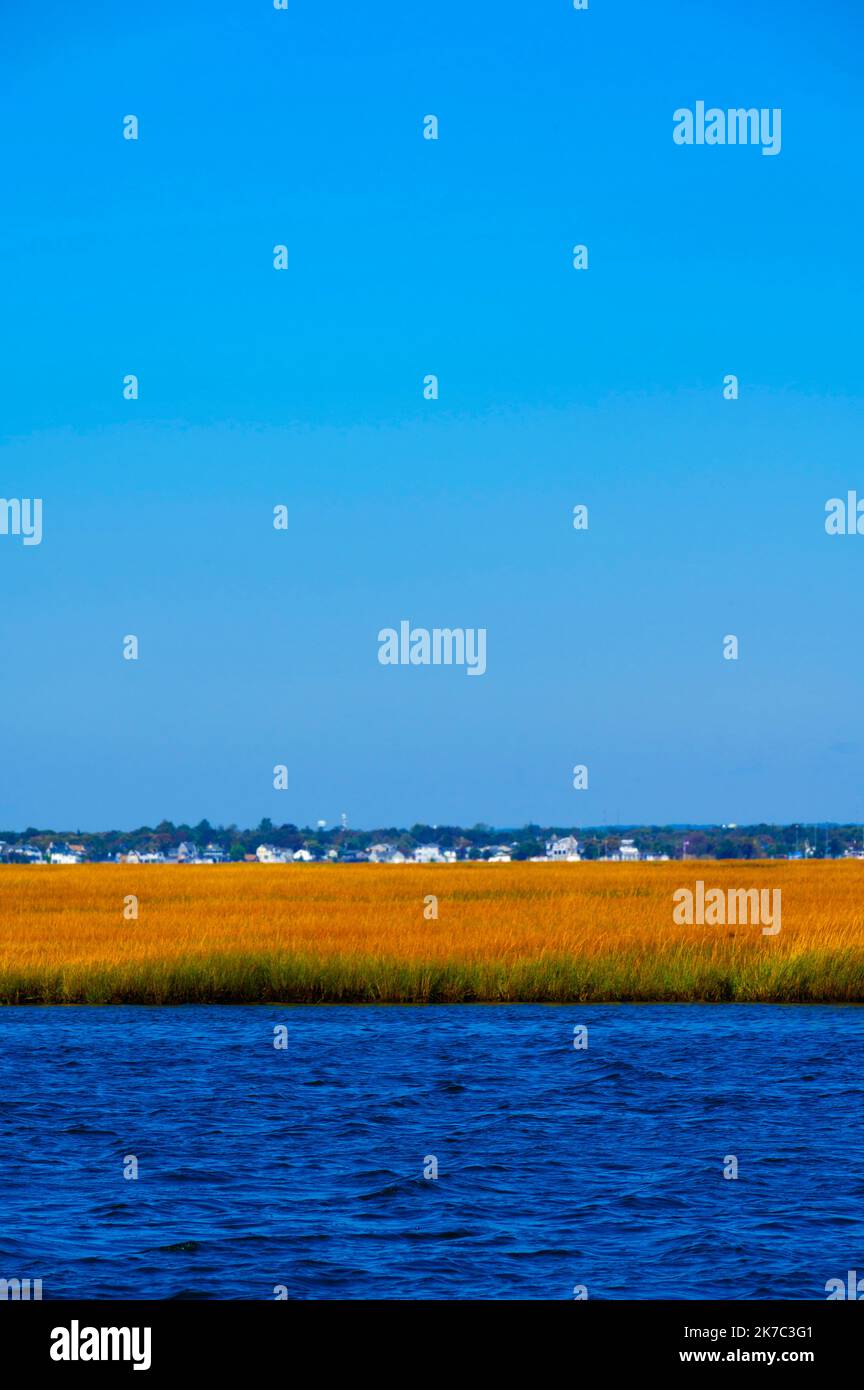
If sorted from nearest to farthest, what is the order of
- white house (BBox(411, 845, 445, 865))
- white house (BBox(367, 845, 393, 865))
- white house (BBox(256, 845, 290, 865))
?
white house (BBox(411, 845, 445, 865)) → white house (BBox(256, 845, 290, 865)) → white house (BBox(367, 845, 393, 865))

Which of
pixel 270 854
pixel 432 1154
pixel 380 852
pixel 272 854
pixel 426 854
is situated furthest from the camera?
pixel 380 852

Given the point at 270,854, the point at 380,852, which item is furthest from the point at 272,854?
the point at 380,852

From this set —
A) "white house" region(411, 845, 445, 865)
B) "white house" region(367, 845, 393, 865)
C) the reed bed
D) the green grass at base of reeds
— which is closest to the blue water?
the green grass at base of reeds

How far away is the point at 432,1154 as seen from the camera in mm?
19312

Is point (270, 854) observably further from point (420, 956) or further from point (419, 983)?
point (419, 983)

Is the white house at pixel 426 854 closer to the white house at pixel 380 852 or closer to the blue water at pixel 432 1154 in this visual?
the white house at pixel 380 852

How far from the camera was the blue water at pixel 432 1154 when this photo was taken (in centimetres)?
1454

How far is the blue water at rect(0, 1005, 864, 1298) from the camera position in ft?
47.7

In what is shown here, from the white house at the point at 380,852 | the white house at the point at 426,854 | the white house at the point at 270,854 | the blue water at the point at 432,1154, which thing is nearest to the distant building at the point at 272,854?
the white house at the point at 270,854

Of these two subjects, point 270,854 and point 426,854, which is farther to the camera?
point 270,854

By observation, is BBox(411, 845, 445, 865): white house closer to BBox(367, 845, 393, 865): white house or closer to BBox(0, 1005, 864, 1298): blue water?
BBox(367, 845, 393, 865): white house

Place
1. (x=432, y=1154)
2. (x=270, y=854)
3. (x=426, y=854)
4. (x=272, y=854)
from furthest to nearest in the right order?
(x=272, y=854), (x=270, y=854), (x=426, y=854), (x=432, y=1154)
